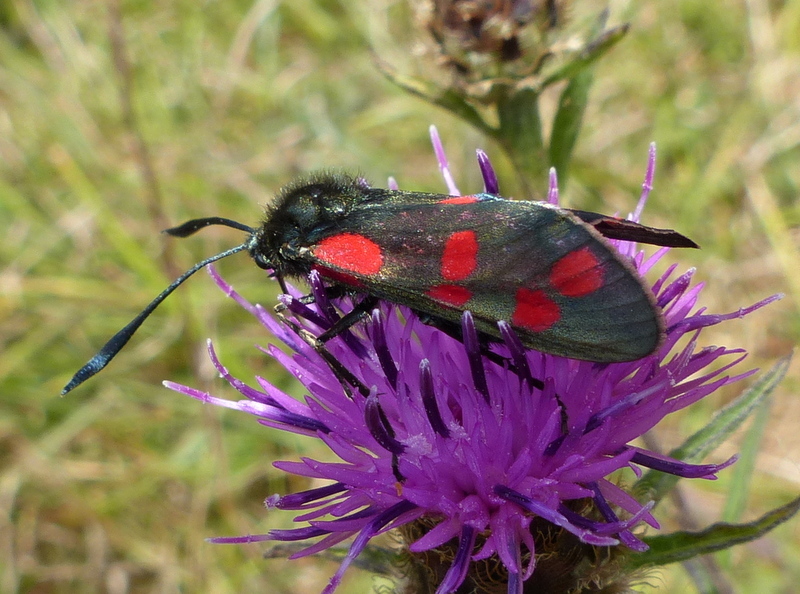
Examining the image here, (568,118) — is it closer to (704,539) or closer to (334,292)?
(334,292)

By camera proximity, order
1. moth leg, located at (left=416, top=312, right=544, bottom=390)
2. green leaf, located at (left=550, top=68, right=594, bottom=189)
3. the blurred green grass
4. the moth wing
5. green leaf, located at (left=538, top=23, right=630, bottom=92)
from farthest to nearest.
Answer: the blurred green grass < green leaf, located at (left=550, top=68, right=594, bottom=189) < green leaf, located at (left=538, top=23, right=630, bottom=92) < moth leg, located at (left=416, top=312, right=544, bottom=390) < the moth wing

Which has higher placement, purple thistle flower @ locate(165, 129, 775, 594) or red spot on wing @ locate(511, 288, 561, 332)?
red spot on wing @ locate(511, 288, 561, 332)

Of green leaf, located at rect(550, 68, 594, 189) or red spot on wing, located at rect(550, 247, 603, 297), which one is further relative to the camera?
green leaf, located at rect(550, 68, 594, 189)

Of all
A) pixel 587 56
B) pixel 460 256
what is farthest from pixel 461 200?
pixel 587 56

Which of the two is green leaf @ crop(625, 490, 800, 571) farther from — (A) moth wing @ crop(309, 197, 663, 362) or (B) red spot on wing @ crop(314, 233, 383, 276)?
(B) red spot on wing @ crop(314, 233, 383, 276)

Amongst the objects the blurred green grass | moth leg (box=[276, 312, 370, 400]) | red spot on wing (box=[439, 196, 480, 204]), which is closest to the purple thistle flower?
moth leg (box=[276, 312, 370, 400])

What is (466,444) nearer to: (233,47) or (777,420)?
(777,420)

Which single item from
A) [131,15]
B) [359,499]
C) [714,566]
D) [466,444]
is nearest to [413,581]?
[359,499]

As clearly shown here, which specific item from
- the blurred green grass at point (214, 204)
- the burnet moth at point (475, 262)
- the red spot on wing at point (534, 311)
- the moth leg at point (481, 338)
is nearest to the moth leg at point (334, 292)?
the burnet moth at point (475, 262)

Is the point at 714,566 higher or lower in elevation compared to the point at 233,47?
lower
